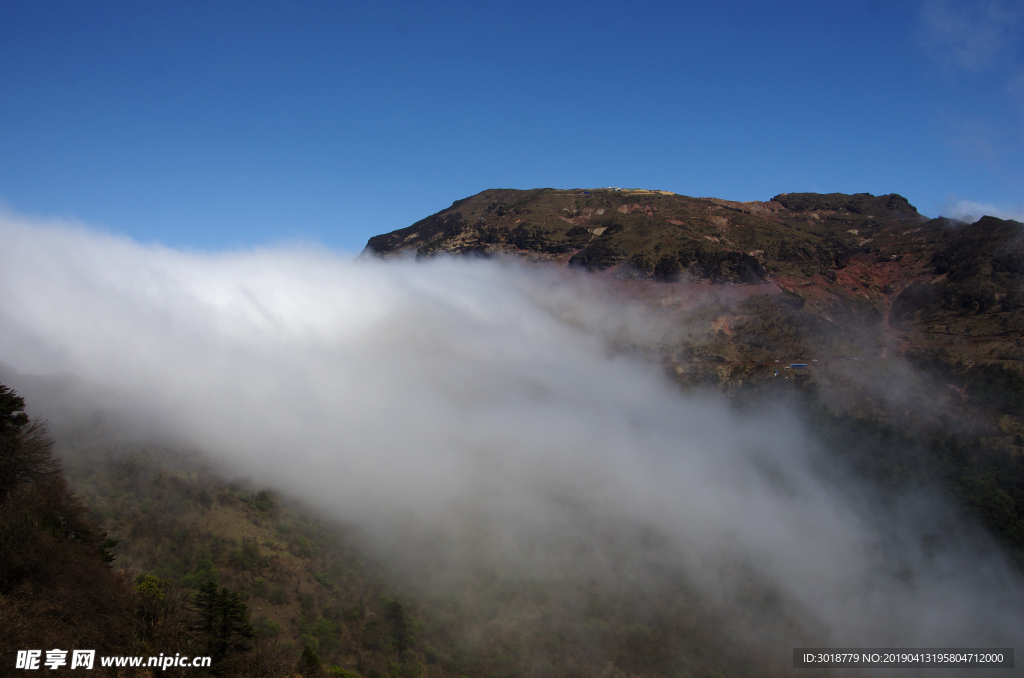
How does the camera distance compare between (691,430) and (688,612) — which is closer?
(688,612)

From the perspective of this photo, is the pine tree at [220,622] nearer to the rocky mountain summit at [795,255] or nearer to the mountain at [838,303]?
the mountain at [838,303]

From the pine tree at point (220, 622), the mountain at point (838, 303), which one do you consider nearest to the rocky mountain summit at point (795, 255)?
the mountain at point (838, 303)

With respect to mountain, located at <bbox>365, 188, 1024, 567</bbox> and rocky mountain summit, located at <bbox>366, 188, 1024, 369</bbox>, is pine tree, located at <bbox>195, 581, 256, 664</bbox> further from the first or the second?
rocky mountain summit, located at <bbox>366, 188, 1024, 369</bbox>

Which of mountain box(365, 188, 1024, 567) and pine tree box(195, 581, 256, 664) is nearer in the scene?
pine tree box(195, 581, 256, 664)

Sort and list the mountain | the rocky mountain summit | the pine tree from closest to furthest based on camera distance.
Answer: the pine tree → the mountain → the rocky mountain summit

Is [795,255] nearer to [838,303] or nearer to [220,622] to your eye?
[838,303]

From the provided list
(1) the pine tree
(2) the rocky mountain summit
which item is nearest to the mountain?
(2) the rocky mountain summit

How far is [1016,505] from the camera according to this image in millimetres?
74312

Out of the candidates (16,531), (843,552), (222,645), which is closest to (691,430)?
(843,552)

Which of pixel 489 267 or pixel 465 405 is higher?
pixel 489 267

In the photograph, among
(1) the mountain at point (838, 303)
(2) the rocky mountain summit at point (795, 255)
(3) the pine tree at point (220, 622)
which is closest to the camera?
(3) the pine tree at point (220, 622)

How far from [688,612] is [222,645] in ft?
198

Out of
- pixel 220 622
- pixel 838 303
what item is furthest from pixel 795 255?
pixel 220 622

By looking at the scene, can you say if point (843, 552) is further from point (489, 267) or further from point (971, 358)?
point (489, 267)
